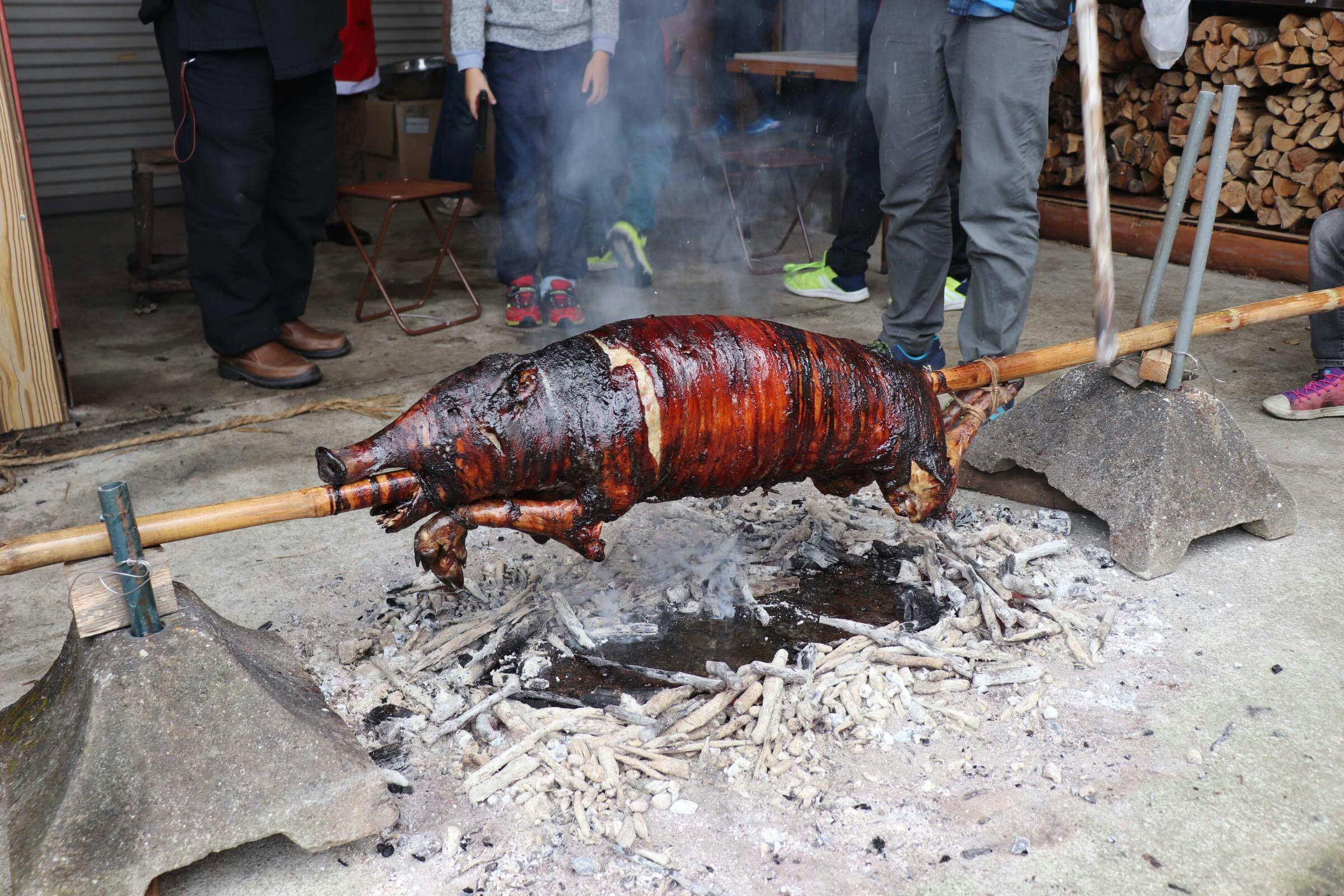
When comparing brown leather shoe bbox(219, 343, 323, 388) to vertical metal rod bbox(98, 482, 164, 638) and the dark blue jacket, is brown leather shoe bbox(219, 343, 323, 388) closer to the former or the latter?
the dark blue jacket

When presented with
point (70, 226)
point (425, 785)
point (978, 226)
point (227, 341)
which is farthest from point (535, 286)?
point (70, 226)

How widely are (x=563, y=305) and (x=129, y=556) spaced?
3983 millimetres

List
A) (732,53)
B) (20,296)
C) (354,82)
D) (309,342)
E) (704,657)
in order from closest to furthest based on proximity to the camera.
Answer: (704,657) < (20,296) < (309,342) < (354,82) < (732,53)

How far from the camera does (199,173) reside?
4617 millimetres

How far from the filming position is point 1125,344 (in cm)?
322

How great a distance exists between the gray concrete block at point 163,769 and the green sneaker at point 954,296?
4.85 metres

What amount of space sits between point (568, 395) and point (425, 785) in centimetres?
98

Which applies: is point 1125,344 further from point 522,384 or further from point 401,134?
point 401,134

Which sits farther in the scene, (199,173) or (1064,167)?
(1064,167)

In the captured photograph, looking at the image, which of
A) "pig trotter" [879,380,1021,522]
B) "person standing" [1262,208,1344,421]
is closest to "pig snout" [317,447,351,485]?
"pig trotter" [879,380,1021,522]

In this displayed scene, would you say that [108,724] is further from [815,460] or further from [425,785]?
[815,460]

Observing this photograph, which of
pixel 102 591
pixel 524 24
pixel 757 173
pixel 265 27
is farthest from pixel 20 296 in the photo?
pixel 757 173

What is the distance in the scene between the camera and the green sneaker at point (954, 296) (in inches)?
243

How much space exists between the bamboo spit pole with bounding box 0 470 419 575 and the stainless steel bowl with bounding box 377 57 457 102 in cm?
745
